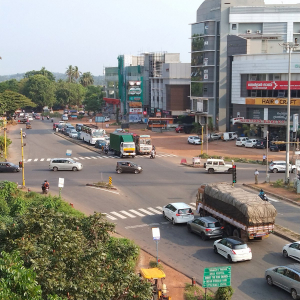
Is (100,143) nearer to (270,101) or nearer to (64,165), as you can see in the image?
(64,165)

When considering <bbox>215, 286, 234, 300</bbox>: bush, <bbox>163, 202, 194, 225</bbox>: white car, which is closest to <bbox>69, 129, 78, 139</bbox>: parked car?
<bbox>163, 202, 194, 225</bbox>: white car

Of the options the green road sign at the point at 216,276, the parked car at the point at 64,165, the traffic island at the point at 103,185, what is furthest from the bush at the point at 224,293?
the parked car at the point at 64,165

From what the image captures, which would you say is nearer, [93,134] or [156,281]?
[156,281]

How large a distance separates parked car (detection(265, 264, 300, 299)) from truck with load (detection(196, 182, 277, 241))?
504 centimetres

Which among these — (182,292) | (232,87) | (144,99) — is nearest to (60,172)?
(182,292)

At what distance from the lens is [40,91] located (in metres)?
164

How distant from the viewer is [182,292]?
2041cm

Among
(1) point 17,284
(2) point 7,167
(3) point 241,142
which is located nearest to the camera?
(1) point 17,284

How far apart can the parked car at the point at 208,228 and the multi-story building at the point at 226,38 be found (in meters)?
60.7

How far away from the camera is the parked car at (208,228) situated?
27594mm

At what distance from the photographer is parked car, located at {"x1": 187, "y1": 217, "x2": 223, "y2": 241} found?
2759cm

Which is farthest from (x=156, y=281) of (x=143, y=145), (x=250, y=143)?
(x=250, y=143)

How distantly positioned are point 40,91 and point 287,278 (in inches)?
6001

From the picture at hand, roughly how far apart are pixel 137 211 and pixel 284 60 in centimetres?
5280
